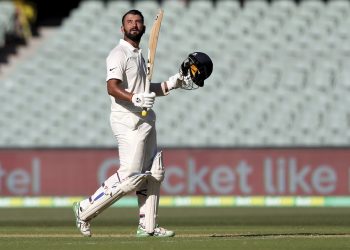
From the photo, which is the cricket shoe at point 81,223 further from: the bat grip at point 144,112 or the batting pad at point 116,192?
the bat grip at point 144,112

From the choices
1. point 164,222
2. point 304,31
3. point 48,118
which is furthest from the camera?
point 304,31

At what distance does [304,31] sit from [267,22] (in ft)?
2.23

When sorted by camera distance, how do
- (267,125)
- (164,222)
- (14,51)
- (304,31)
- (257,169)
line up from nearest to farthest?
1. (164,222)
2. (257,169)
3. (267,125)
4. (304,31)
5. (14,51)

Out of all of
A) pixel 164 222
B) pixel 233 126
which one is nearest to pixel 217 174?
pixel 233 126

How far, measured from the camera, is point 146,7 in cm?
2034

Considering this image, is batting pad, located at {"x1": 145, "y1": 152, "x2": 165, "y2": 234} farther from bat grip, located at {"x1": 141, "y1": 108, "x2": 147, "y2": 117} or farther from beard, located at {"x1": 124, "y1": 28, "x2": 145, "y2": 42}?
beard, located at {"x1": 124, "y1": 28, "x2": 145, "y2": 42}

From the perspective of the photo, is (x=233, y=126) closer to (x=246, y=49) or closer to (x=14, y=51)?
(x=246, y=49)

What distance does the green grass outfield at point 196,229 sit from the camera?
708cm

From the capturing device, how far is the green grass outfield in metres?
7.08

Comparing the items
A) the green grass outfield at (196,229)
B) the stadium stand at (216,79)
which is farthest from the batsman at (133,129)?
the stadium stand at (216,79)

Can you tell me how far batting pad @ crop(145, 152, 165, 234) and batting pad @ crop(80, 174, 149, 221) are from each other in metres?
0.09

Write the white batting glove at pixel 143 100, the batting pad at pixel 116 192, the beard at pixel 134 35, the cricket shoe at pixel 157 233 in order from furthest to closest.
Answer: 1. the cricket shoe at pixel 157 233
2. the beard at pixel 134 35
3. the batting pad at pixel 116 192
4. the white batting glove at pixel 143 100

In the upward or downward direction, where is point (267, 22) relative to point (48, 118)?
upward

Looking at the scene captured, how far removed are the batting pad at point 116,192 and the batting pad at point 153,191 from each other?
0.09 metres
